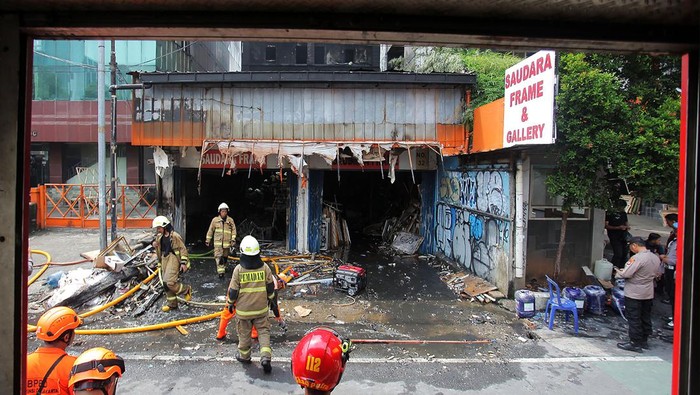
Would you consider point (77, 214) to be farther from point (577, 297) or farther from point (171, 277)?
point (577, 297)

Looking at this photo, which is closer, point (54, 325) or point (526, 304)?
point (54, 325)

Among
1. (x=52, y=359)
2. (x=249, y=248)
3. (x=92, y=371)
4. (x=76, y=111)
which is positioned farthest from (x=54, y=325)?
(x=76, y=111)

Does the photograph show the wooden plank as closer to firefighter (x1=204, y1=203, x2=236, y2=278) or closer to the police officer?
the police officer

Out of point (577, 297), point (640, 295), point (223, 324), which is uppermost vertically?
point (640, 295)

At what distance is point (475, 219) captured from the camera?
10.1 metres

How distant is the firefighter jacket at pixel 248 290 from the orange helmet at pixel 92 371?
3.04 meters

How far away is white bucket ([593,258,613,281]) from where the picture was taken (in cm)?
884

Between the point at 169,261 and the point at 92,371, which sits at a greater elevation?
the point at 92,371

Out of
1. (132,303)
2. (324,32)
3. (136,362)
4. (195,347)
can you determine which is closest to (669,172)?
(324,32)

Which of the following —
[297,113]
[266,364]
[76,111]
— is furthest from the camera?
[76,111]

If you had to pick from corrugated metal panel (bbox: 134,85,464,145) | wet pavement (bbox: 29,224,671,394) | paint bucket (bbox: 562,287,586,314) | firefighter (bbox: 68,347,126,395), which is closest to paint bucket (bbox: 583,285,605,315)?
wet pavement (bbox: 29,224,671,394)

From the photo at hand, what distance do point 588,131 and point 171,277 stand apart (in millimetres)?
8089

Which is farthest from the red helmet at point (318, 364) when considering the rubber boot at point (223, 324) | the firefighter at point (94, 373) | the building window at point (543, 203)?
the building window at point (543, 203)

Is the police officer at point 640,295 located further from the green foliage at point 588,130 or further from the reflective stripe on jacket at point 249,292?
the reflective stripe on jacket at point 249,292
